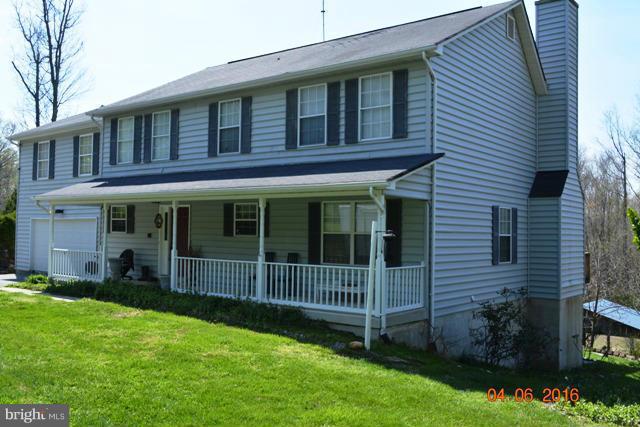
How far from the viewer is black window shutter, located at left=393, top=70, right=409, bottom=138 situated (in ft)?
39.3

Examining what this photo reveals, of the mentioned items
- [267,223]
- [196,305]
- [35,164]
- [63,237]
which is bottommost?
[196,305]

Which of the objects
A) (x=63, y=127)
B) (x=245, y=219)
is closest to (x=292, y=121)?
(x=245, y=219)

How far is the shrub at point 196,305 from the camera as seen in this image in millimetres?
11236

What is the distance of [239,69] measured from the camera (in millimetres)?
17594

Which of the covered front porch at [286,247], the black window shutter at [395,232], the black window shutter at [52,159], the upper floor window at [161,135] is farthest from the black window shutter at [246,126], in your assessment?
the black window shutter at [52,159]

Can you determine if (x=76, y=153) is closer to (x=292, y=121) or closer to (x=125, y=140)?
(x=125, y=140)

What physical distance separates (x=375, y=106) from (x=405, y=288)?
156 inches

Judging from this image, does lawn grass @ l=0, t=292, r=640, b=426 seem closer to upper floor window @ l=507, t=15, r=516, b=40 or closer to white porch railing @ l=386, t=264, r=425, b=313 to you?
white porch railing @ l=386, t=264, r=425, b=313

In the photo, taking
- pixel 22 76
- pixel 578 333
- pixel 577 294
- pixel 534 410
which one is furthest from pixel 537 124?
pixel 22 76

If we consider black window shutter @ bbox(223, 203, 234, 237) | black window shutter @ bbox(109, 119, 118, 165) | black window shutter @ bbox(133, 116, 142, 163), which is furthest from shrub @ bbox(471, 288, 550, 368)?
black window shutter @ bbox(109, 119, 118, 165)

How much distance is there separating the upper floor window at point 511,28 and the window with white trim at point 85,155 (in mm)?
13434

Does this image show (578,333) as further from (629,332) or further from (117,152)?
(117,152)

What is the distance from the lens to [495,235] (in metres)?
14.2
